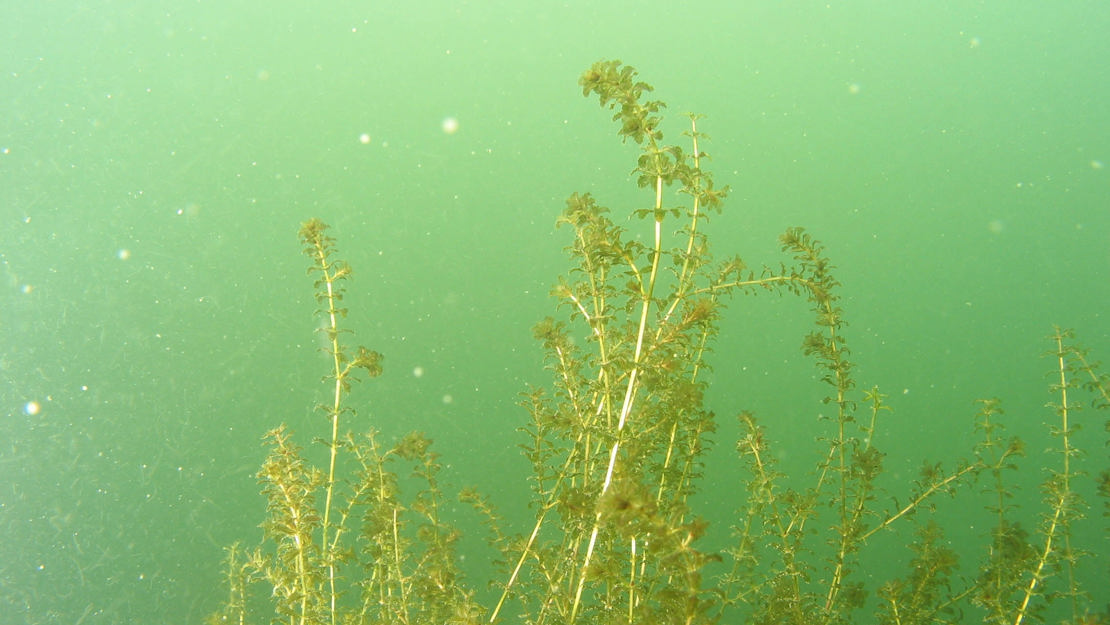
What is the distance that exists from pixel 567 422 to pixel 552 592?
2.07ft

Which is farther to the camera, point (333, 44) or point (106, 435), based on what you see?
point (333, 44)

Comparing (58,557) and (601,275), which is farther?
(58,557)

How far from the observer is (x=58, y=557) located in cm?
490

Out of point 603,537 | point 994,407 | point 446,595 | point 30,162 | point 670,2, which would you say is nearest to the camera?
point 603,537

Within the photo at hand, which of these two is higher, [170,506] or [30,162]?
[30,162]

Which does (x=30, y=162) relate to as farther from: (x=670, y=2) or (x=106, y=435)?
(x=670, y=2)

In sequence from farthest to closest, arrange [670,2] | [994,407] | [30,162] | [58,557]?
[670,2] → [30,162] → [58,557] → [994,407]

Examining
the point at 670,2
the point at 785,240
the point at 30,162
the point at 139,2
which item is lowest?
the point at 785,240

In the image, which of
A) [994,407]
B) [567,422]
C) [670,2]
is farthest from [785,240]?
[670,2]

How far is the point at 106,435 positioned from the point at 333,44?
13.1ft

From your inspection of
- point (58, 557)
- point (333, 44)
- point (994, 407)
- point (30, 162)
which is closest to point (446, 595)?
point (994, 407)

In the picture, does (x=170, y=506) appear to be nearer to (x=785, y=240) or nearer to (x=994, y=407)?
(x=785, y=240)

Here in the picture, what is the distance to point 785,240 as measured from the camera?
2211 mm

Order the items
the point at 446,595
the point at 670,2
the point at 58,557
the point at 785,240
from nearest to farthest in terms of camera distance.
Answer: the point at 785,240
the point at 446,595
the point at 58,557
the point at 670,2
